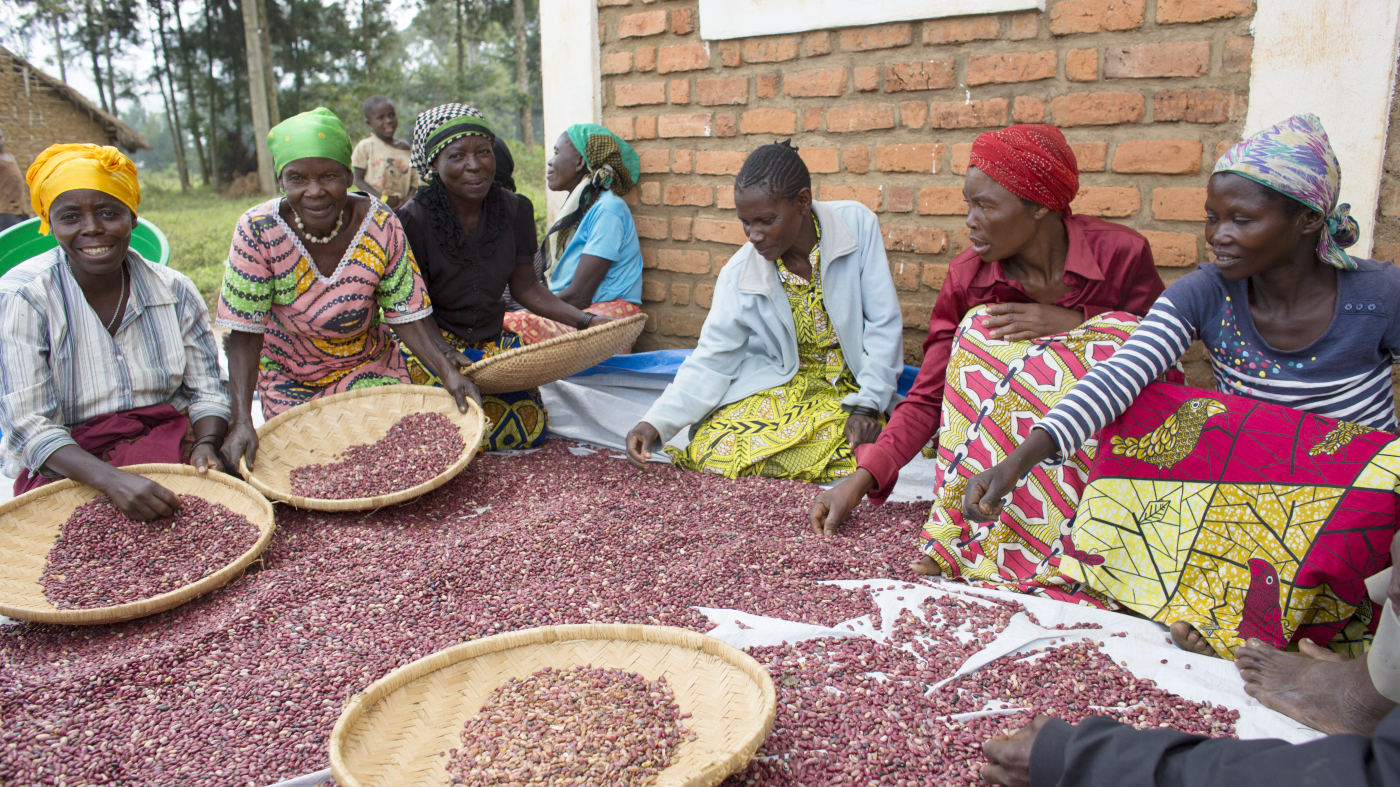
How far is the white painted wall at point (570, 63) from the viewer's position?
4.37 metres

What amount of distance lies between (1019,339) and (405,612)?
183 centimetres

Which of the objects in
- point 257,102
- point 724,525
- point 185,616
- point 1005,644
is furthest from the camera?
point 257,102

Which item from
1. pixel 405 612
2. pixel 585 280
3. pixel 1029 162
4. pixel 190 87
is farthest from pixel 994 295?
pixel 190 87

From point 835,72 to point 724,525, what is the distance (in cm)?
203

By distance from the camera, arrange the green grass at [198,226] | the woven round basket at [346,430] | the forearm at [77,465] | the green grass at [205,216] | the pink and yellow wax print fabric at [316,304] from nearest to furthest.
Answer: the forearm at [77,465], the woven round basket at [346,430], the pink and yellow wax print fabric at [316,304], the green grass at [198,226], the green grass at [205,216]

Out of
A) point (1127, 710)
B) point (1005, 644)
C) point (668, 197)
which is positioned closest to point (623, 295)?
point (668, 197)

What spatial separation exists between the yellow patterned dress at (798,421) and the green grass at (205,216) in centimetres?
563

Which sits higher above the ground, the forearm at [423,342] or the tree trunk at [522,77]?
the tree trunk at [522,77]

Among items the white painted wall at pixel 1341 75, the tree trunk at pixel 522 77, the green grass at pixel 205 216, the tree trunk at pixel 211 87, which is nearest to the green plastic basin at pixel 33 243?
the green grass at pixel 205 216

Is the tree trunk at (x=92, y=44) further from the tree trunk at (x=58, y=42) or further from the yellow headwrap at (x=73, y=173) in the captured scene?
the yellow headwrap at (x=73, y=173)

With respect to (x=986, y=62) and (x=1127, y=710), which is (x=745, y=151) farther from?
(x=1127, y=710)

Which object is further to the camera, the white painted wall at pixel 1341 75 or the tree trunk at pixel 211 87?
the tree trunk at pixel 211 87

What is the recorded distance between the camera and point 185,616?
2328 mm

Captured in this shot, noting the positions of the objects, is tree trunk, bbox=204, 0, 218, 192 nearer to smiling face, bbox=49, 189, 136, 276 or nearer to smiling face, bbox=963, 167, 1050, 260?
smiling face, bbox=49, 189, 136, 276
